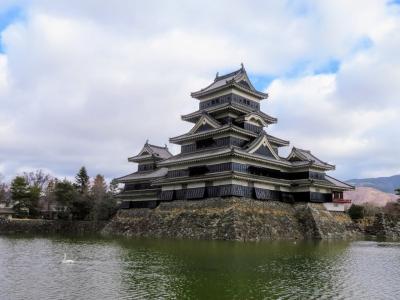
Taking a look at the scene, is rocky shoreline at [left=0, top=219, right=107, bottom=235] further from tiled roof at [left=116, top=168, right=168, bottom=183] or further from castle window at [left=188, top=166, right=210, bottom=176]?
castle window at [left=188, top=166, right=210, bottom=176]

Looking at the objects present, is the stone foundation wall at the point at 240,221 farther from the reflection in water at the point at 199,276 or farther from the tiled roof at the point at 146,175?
the reflection in water at the point at 199,276

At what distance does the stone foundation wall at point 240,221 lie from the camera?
131 ft

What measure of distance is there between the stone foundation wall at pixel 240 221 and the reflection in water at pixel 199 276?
39.3 feet

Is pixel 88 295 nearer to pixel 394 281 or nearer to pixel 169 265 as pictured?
pixel 169 265

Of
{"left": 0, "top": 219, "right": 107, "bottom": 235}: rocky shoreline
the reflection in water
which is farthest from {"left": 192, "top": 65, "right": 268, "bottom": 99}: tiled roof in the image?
the reflection in water

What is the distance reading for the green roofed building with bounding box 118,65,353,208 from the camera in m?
44.8

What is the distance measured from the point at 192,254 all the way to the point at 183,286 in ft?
33.9

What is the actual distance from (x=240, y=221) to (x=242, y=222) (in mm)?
221

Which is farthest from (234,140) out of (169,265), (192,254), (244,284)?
(244,284)

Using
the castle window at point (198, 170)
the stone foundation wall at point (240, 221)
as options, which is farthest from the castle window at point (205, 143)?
the stone foundation wall at point (240, 221)

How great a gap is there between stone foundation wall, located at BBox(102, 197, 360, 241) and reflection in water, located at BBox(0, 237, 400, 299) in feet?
39.3

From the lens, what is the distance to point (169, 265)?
21.8 meters

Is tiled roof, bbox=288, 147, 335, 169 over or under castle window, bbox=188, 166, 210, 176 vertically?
over

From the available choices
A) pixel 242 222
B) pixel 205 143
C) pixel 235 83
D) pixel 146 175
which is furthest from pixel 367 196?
pixel 242 222
